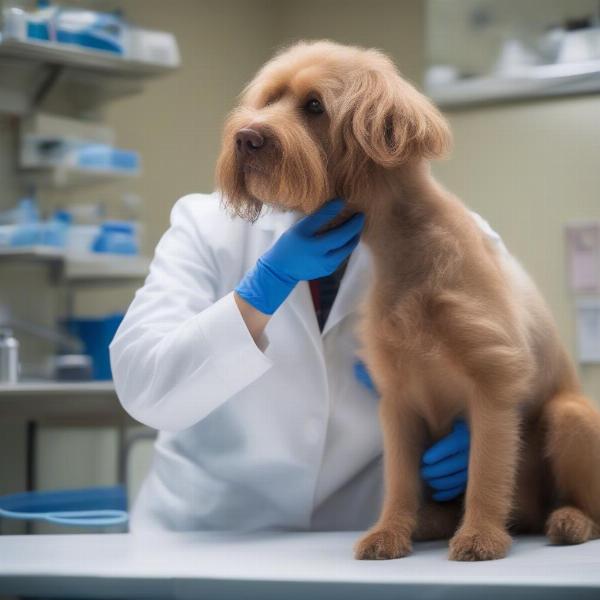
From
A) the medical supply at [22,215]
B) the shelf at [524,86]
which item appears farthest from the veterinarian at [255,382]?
the shelf at [524,86]

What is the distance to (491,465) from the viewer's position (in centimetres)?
124

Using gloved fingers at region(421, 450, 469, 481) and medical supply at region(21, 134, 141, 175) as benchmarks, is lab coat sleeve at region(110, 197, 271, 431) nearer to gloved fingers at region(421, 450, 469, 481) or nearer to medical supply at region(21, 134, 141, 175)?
gloved fingers at region(421, 450, 469, 481)

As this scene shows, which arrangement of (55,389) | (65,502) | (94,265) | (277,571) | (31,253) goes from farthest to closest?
(94,265) < (31,253) < (55,389) < (65,502) < (277,571)

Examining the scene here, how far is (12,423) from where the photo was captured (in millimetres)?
3529

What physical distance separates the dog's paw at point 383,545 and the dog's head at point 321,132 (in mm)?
455

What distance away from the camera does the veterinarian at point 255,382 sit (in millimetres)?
1448

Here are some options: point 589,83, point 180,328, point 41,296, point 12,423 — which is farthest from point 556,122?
point 180,328

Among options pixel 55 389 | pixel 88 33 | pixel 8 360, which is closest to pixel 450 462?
pixel 55 389

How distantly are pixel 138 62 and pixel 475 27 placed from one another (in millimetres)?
1514

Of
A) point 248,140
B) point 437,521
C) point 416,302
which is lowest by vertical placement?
point 437,521

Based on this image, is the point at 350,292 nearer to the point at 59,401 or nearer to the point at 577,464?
the point at 577,464

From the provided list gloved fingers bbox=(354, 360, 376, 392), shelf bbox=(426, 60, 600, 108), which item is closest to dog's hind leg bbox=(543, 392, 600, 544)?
gloved fingers bbox=(354, 360, 376, 392)

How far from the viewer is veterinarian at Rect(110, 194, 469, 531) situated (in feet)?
4.75

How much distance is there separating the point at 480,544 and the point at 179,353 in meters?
0.57
